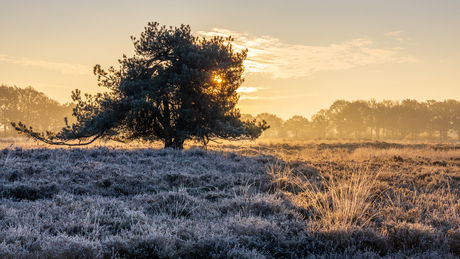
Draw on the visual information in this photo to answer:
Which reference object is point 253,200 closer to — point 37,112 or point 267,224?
point 267,224

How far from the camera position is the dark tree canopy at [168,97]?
16.0 m

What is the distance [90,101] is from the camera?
55.3 feet

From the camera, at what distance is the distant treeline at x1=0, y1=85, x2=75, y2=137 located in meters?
64.4

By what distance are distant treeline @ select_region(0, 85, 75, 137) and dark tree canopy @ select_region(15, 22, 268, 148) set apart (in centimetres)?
5860

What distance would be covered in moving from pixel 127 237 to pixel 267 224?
2.28 m

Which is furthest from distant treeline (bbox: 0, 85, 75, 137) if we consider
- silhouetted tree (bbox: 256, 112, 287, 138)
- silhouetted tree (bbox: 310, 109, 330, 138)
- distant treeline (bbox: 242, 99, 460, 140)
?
silhouetted tree (bbox: 310, 109, 330, 138)

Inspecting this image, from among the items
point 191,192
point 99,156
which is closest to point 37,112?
point 99,156

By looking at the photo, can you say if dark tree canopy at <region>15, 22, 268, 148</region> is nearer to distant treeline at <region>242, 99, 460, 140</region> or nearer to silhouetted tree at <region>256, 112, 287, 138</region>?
distant treeline at <region>242, 99, 460, 140</region>

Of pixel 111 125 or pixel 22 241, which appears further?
pixel 111 125

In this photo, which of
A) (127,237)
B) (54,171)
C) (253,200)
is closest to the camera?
(127,237)

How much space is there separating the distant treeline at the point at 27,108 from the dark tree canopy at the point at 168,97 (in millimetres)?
58602

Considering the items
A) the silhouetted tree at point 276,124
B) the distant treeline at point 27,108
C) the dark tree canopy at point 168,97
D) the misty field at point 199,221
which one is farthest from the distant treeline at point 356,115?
the misty field at point 199,221

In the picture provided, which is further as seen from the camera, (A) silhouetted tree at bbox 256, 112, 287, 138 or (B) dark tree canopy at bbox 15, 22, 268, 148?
(A) silhouetted tree at bbox 256, 112, 287, 138

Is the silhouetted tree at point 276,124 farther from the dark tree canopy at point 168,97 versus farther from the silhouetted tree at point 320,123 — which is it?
the dark tree canopy at point 168,97
